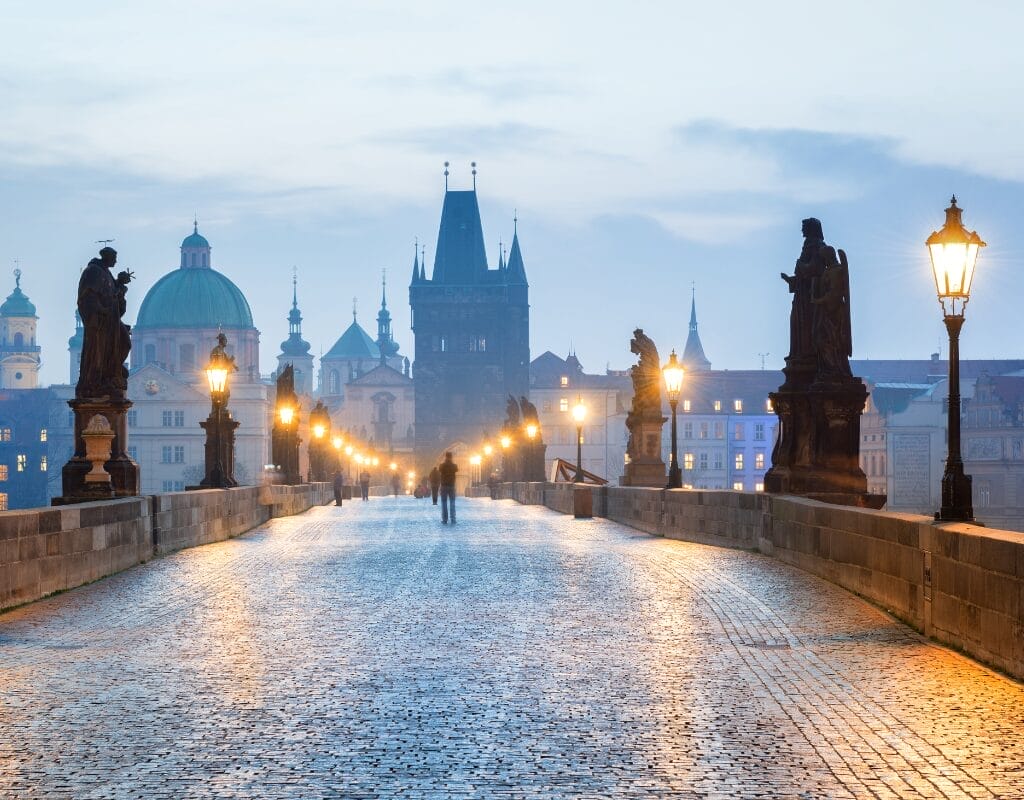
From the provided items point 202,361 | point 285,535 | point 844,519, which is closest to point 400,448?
point 202,361

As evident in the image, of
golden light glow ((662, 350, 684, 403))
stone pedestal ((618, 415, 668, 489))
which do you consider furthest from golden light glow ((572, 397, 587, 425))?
golden light glow ((662, 350, 684, 403))

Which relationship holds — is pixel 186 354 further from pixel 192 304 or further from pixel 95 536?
pixel 95 536

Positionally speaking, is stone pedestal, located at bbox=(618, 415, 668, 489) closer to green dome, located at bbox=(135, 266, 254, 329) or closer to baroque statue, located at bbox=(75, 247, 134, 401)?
baroque statue, located at bbox=(75, 247, 134, 401)

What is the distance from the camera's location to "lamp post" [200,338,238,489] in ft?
110

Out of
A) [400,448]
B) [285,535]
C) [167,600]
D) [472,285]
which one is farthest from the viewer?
[400,448]

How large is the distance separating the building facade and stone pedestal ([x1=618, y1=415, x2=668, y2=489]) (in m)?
115

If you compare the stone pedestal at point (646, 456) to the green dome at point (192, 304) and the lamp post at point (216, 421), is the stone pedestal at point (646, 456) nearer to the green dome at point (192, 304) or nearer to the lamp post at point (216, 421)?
the lamp post at point (216, 421)

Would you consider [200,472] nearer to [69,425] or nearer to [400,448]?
[69,425]

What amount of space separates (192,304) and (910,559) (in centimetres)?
16210

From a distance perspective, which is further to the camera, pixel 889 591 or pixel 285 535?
pixel 285 535

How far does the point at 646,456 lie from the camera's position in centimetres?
4353

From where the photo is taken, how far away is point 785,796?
734 cm

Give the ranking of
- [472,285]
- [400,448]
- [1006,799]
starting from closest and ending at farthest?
[1006,799] → [472,285] → [400,448]

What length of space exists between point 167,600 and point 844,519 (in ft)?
21.4
